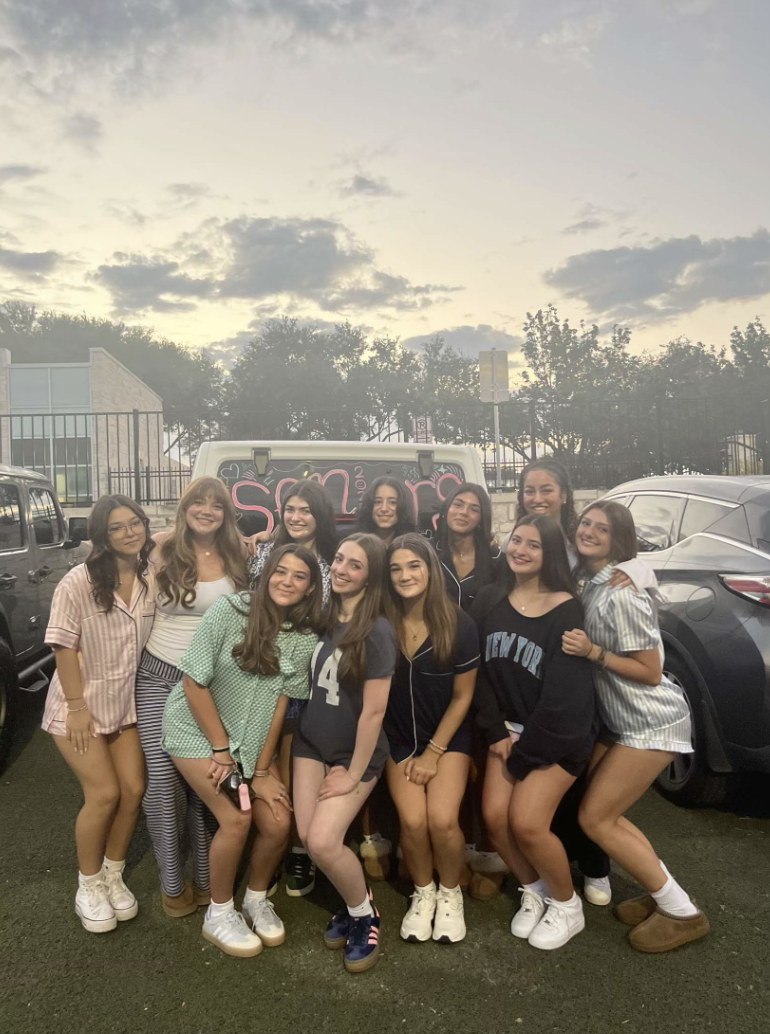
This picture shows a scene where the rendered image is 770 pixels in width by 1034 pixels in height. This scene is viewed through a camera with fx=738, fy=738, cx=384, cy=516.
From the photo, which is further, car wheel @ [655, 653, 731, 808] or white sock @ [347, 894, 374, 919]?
car wheel @ [655, 653, 731, 808]

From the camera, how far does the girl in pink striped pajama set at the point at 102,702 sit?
115 inches

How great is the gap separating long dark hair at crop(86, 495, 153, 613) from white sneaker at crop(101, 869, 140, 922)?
1.09m

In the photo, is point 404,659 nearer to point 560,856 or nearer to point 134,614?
point 560,856

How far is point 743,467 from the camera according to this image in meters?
13.0

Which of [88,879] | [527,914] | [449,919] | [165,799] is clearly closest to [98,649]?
[165,799]

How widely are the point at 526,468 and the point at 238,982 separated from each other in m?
2.62

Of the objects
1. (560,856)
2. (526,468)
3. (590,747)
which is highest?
(526,468)

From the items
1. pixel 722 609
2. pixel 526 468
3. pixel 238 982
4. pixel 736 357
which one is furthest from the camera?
pixel 736 357

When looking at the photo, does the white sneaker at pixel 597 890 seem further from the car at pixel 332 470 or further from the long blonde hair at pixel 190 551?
the car at pixel 332 470

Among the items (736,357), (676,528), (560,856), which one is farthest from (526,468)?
(736,357)

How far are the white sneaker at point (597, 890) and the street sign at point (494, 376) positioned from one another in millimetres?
9288

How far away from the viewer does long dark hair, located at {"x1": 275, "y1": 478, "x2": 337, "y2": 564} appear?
3389mm

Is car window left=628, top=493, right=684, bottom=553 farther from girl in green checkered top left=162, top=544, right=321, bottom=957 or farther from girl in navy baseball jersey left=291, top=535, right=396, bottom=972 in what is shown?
girl in green checkered top left=162, top=544, right=321, bottom=957

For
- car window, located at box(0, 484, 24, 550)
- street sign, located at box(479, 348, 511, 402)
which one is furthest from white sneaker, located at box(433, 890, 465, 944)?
street sign, located at box(479, 348, 511, 402)
